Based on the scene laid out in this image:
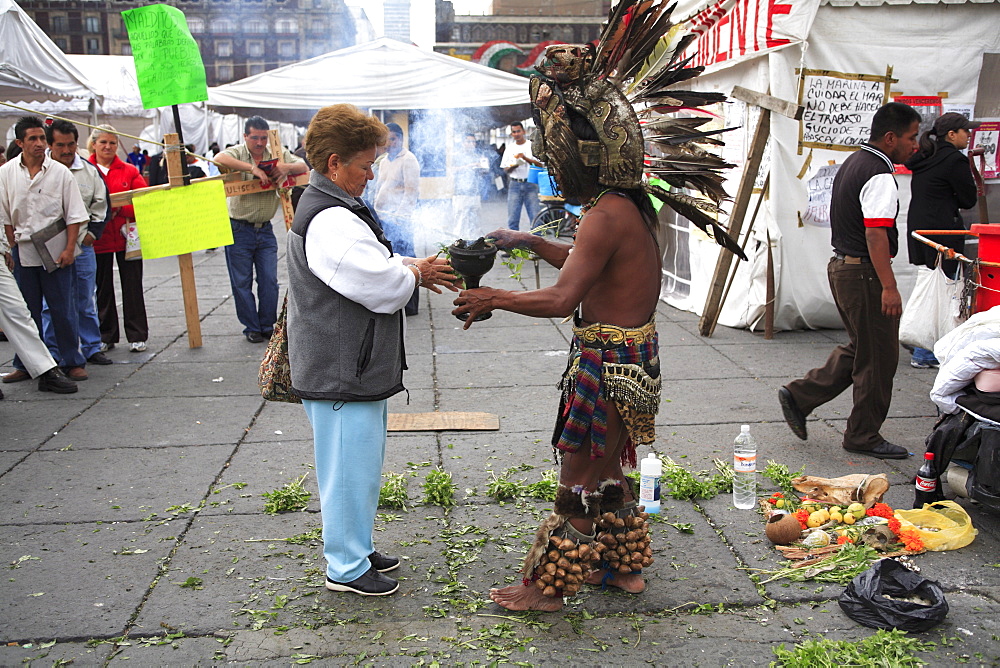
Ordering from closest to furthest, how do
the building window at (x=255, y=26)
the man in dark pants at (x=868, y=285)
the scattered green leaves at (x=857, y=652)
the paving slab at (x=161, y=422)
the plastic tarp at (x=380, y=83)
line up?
1. the scattered green leaves at (x=857, y=652)
2. the man in dark pants at (x=868, y=285)
3. the paving slab at (x=161, y=422)
4. the plastic tarp at (x=380, y=83)
5. the building window at (x=255, y=26)

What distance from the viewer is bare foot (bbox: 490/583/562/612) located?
3312 millimetres

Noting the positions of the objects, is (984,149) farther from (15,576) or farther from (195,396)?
(15,576)

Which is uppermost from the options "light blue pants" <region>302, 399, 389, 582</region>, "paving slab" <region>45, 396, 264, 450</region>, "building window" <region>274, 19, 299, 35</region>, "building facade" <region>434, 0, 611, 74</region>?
"building facade" <region>434, 0, 611, 74</region>

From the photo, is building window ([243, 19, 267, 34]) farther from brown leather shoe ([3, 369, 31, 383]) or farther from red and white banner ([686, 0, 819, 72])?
brown leather shoe ([3, 369, 31, 383])

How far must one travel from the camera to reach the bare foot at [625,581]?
3.45 m

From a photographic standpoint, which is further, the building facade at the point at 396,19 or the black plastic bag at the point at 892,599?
the building facade at the point at 396,19

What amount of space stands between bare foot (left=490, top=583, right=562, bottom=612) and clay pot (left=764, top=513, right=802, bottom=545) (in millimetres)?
1141

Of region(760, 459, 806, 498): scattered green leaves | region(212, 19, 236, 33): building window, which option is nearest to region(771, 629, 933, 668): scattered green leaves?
region(760, 459, 806, 498): scattered green leaves

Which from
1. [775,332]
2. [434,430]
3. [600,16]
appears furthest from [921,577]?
[600,16]

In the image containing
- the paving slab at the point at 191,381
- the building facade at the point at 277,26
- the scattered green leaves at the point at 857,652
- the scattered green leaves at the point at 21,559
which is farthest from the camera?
the building facade at the point at 277,26

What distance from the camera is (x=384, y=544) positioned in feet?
12.8

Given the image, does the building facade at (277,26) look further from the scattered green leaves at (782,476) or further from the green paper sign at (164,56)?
the scattered green leaves at (782,476)

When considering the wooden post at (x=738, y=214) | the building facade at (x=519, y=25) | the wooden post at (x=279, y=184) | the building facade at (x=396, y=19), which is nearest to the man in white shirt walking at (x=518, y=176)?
the building facade at (x=396, y=19)

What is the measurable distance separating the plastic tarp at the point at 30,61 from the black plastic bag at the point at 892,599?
10.7 m
